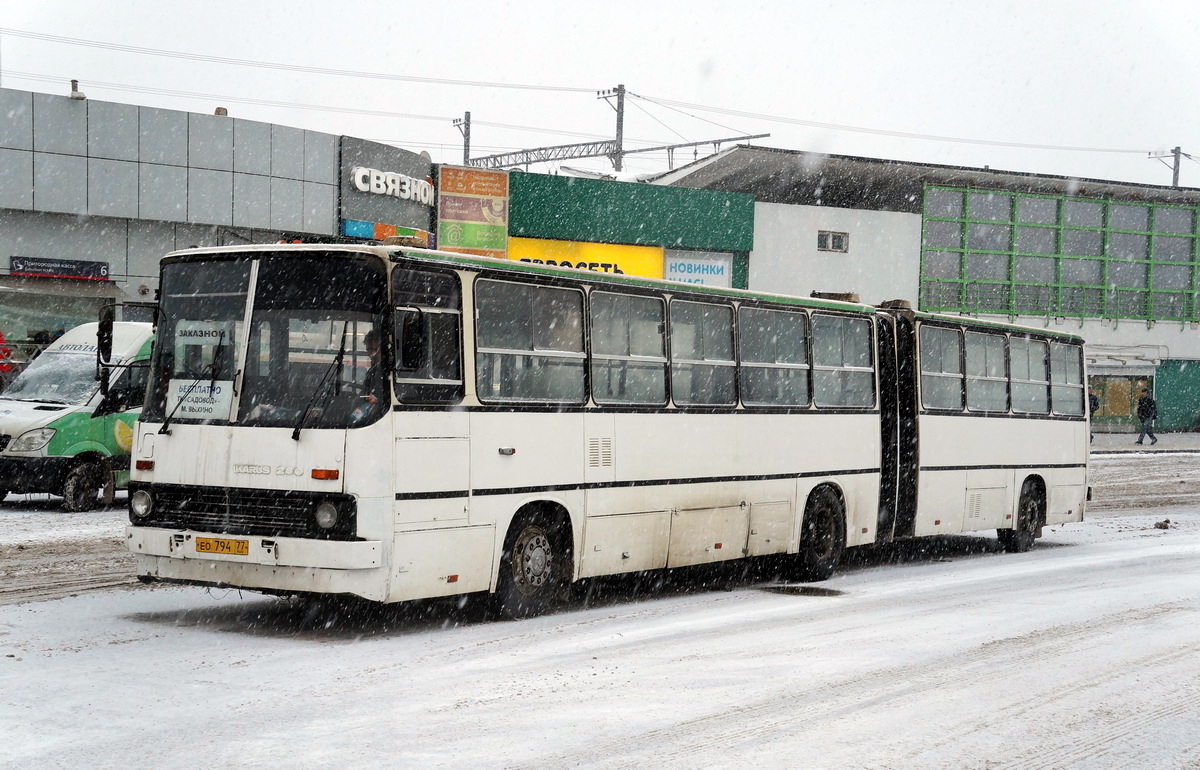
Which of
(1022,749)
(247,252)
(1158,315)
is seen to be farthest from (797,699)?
(1158,315)

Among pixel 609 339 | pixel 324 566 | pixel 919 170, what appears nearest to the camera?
pixel 324 566

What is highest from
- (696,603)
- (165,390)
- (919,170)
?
(919,170)

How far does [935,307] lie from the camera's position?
4938 cm

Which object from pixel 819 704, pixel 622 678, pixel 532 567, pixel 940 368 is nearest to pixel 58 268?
pixel 940 368

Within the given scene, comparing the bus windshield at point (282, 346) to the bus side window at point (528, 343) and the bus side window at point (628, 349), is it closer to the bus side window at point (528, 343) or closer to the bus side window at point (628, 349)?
the bus side window at point (528, 343)

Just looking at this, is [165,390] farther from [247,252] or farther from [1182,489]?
[1182,489]

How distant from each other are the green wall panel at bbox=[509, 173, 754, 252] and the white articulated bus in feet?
90.6

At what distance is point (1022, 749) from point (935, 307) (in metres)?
43.8

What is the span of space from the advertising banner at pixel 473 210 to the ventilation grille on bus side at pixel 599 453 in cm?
2702

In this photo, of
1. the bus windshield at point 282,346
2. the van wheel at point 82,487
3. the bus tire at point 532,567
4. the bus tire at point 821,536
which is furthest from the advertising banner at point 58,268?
the bus tire at point 532,567

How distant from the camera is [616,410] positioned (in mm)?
11711

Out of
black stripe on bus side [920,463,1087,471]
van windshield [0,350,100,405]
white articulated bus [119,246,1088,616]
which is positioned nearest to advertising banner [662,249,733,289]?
black stripe on bus side [920,463,1087,471]

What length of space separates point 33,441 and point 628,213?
27180 mm

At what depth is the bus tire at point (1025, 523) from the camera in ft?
58.8
